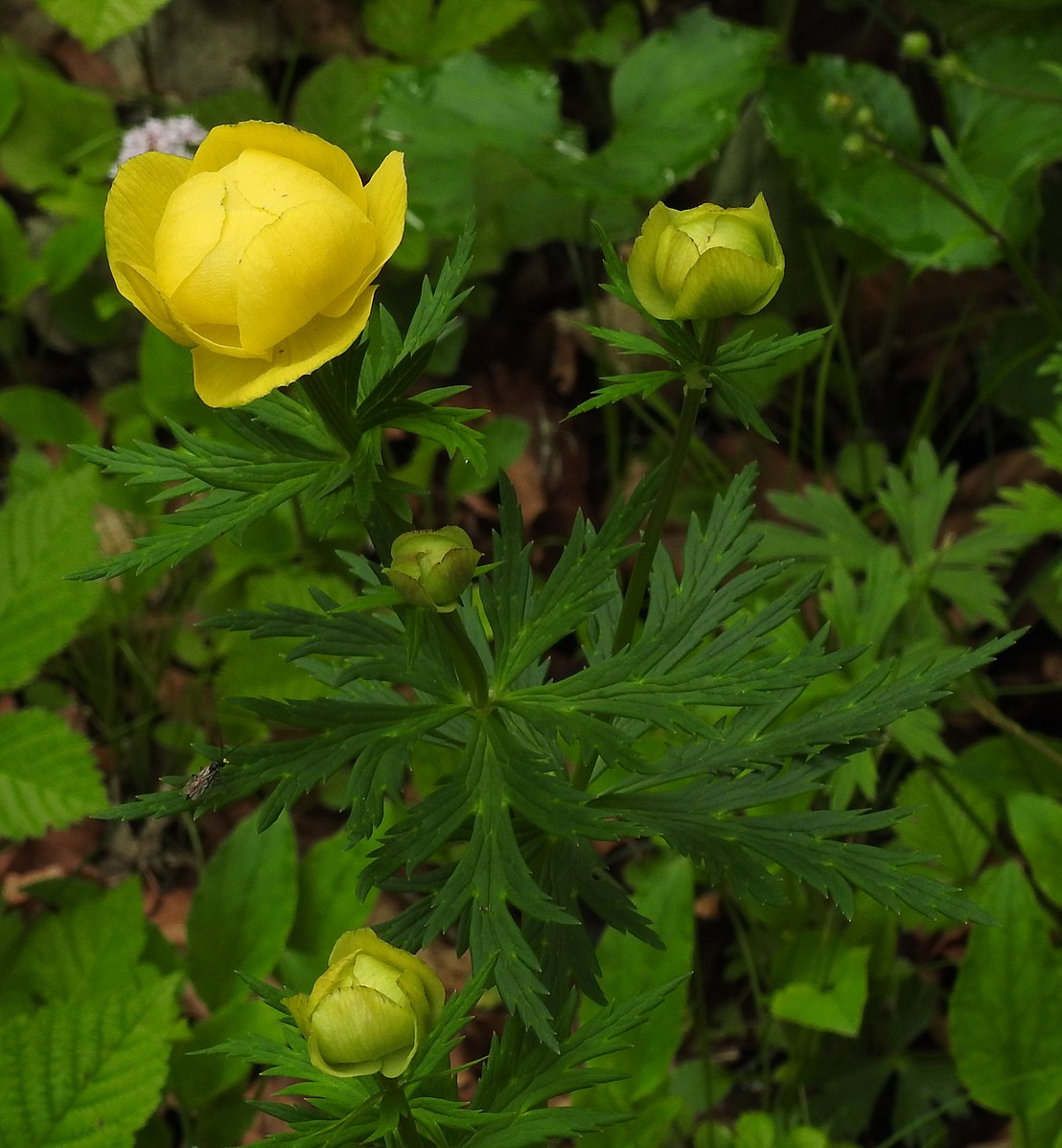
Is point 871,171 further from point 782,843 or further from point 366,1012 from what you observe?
point 366,1012

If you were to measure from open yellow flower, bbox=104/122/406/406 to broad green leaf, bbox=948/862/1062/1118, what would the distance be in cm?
88

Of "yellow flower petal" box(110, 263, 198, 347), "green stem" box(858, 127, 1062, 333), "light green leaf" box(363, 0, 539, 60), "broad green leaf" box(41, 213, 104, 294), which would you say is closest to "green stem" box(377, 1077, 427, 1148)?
"yellow flower petal" box(110, 263, 198, 347)

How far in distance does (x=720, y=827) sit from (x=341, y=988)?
0.90 ft

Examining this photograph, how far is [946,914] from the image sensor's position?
0.68m

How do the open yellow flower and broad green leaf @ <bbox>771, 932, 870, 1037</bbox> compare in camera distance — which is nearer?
the open yellow flower

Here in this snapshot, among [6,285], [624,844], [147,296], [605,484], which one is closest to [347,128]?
[6,285]

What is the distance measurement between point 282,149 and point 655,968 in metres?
0.83

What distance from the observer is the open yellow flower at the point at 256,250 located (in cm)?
54

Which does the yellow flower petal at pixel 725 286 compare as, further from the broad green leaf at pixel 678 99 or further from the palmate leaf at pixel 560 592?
the broad green leaf at pixel 678 99

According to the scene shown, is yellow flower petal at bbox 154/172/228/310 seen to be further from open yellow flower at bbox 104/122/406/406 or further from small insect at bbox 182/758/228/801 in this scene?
small insect at bbox 182/758/228/801

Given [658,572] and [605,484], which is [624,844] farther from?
[658,572]

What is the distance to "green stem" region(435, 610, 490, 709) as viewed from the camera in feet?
2.17

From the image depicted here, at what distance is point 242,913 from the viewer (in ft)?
4.10

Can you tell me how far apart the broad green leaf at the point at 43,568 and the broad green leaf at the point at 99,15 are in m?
0.58
